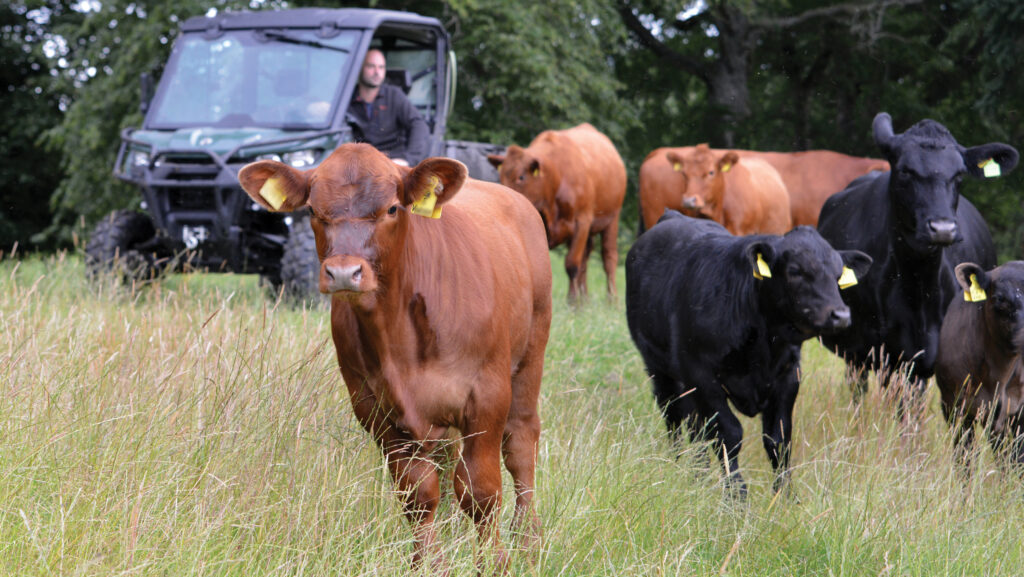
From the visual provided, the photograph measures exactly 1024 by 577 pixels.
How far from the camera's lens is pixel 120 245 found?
9141 mm

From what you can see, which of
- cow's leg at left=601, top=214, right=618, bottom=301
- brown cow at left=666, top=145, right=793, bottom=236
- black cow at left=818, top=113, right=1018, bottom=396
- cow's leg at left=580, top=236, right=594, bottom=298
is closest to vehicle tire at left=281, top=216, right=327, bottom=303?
cow's leg at left=580, top=236, right=594, bottom=298

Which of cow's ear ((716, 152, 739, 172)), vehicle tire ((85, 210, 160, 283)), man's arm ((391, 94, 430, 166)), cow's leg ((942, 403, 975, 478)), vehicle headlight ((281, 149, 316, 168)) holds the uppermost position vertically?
cow's leg ((942, 403, 975, 478))

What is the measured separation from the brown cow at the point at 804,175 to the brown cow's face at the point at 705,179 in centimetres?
176

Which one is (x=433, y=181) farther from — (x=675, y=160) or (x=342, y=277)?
(x=675, y=160)

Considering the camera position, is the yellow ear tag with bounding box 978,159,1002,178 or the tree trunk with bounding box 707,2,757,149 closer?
the yellow ear tag with bounding box 978,159,1002,178

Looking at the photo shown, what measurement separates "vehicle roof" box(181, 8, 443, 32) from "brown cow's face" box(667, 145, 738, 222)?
11.3ft

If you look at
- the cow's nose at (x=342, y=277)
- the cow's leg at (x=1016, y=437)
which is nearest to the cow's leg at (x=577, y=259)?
the cow's leg at (x=1016, y=437)

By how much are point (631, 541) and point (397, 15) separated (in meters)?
7.07

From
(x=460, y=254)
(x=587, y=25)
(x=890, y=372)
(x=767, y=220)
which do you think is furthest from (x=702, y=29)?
(x=460, y=254)

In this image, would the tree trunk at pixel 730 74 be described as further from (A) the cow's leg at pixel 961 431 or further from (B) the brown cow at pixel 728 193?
(A) the cow's leg at pixel 961 431

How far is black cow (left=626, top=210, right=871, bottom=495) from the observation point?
4801mm

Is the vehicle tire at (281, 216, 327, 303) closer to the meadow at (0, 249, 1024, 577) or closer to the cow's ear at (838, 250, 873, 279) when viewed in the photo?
the meadow at (0, 249, 1024, 577)

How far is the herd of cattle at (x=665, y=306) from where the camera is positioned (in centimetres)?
332

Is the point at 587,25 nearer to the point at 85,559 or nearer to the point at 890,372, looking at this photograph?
the point at 890,372
